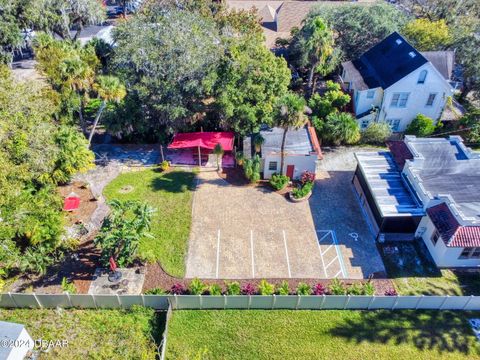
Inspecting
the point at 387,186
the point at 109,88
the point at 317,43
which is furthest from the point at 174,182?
the point at 317,43

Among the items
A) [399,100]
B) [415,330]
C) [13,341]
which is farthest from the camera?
[399,100]

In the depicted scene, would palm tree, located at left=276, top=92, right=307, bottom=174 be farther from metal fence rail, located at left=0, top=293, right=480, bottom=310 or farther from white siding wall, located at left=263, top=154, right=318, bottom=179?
metal fence rail, located at left=0, top=293, right=480, bottom=310

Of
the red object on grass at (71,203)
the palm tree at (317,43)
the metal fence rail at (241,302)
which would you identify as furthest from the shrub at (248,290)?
the palm tree at (317,43)

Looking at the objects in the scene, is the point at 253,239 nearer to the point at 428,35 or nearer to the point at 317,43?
the point at 317,43

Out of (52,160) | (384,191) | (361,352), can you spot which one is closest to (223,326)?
(361,352)

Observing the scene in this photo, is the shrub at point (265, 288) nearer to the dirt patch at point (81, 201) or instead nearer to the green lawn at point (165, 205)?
the green lawn at point (165, 205)

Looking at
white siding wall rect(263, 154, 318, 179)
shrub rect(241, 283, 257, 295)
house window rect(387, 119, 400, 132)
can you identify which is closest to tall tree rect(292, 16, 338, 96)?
house window rect(387, 119, 400, 132)
